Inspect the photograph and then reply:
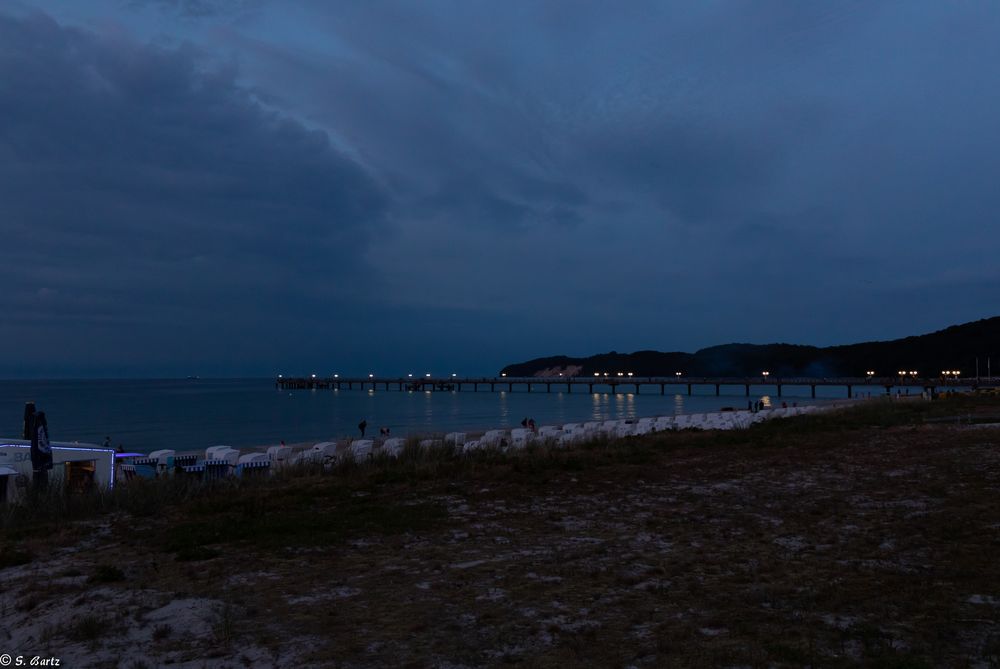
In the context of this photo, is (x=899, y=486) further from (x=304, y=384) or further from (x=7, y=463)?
(x=304, y=384)

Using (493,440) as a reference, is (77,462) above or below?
above

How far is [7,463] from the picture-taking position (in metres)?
11.6

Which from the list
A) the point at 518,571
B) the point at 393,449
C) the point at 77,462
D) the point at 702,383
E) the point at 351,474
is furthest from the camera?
the point at 702,383

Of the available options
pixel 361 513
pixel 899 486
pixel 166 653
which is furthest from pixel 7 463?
pixel 899 486

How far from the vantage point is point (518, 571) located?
5875 mm

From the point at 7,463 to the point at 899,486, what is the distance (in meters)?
14.1

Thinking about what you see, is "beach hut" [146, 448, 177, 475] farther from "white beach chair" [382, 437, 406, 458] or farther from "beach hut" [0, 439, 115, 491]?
"white beach chair" [382, 437, 406, 458]

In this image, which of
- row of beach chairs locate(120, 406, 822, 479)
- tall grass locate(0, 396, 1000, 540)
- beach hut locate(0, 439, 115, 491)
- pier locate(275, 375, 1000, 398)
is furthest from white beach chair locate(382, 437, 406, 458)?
pier locate(275, 375, 1000, 398)

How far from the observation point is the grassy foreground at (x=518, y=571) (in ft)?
13.8

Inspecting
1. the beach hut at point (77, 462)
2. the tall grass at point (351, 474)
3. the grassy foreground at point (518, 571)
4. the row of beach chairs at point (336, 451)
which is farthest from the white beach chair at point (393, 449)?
the beach hut at point (77, 462)

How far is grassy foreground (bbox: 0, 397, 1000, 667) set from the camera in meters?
4.21

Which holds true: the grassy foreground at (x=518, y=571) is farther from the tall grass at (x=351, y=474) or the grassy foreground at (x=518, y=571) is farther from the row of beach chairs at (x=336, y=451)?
the row of beach chairs at (x=336, y=451)

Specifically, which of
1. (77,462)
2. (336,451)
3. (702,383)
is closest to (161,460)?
(336,451)

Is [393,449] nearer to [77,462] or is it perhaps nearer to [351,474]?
[351,474]
